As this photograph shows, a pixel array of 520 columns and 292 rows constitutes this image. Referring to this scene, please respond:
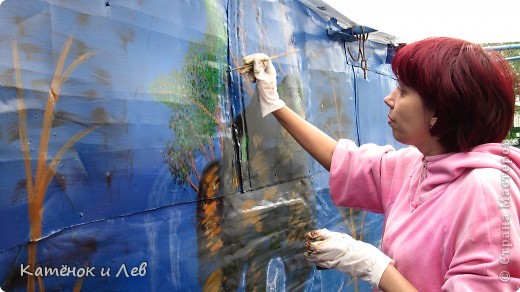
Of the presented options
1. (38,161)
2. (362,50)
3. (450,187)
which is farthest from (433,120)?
(362,50)

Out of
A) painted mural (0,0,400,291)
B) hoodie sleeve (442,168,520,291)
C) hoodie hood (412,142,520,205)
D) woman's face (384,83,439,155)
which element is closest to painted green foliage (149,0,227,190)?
painted mural (0,0,400,291)

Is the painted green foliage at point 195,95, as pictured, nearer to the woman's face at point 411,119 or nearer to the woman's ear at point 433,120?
the woman's face at point 411,119

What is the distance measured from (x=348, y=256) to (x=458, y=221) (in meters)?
0.36

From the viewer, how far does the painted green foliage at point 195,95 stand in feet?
5.11

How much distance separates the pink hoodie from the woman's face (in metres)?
0.07

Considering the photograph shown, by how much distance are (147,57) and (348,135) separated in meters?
1.81

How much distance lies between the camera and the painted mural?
45.3 inches

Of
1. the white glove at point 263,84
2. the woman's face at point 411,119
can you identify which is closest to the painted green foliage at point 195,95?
the white glove at point 263,84

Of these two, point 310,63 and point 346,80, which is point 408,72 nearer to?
point 310,63

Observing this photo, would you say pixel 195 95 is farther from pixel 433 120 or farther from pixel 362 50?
pixel 362 50

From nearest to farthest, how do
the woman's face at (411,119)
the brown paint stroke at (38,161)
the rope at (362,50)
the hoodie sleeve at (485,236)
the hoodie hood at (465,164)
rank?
the brown paint stroke at (38,161), the hoodie sleeve at (485,236), the hoodie hood at (465,164), the woman's face at (411,119), the rope at (362,50)

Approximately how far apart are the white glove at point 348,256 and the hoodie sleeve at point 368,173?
0.35 meters

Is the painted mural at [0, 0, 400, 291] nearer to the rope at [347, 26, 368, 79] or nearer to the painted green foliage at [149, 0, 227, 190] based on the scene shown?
the painted green foliage at [149, 0, 227, 190]

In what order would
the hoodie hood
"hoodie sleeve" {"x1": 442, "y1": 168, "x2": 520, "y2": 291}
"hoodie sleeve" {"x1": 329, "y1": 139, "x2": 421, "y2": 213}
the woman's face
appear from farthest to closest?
"hoodie sleeve" {"x1": 329, "y1": 139, "x2": 421, "y2": 213}, the woman's face, the hoodie hood, "hoodie sleeve" {"x1": 442, "y1": 168, "x2": 520, "y2": 291}
